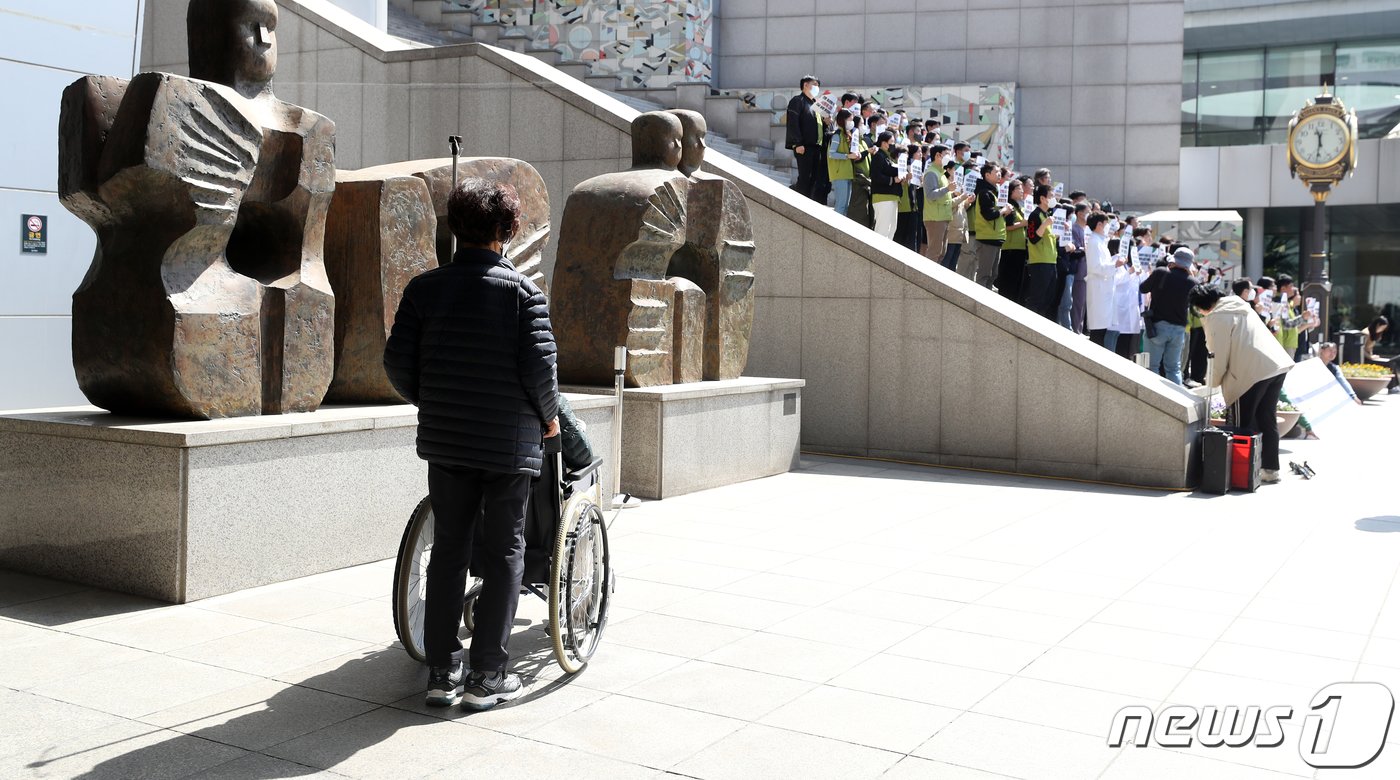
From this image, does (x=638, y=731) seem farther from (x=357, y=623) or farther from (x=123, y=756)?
(x=357, y=623)

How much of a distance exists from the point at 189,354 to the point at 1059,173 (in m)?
23.9

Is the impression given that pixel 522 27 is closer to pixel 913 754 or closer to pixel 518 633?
pixel 518 633

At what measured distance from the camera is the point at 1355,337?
27.6 metres

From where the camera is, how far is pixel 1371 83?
34.4 meters

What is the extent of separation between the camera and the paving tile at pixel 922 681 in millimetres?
5012

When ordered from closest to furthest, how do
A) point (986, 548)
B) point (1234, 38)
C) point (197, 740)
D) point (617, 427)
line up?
1. point (197, 740)
2. point (986, 548)
3. point (617, 427)
4. point (1234, 38)

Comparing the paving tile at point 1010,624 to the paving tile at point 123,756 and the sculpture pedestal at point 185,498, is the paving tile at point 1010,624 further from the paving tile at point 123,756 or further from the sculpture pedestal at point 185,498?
the paving tile at point 123,756

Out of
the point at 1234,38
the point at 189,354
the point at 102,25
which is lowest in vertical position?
the point at 189,354

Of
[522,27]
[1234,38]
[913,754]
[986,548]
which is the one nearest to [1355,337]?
[1234,38]

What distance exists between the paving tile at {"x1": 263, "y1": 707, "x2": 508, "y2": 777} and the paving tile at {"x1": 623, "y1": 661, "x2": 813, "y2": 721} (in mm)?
744

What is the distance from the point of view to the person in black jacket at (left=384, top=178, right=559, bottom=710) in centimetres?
462

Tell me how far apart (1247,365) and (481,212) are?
27.1ft

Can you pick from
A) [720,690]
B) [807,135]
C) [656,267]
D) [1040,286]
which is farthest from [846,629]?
[807,135]

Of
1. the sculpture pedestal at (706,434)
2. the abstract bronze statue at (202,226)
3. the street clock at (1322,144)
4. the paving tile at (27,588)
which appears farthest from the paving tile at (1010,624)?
the street clock at (1322,144)
